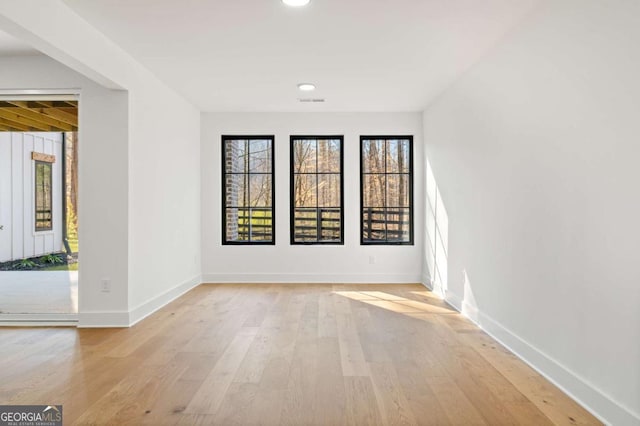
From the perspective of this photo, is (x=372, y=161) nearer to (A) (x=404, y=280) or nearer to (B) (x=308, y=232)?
(B) (x=308, y=232)

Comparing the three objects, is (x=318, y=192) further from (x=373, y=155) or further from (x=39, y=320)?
(x=39, y=320)

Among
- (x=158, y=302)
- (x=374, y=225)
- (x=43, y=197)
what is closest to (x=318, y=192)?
(x=374, y=225)

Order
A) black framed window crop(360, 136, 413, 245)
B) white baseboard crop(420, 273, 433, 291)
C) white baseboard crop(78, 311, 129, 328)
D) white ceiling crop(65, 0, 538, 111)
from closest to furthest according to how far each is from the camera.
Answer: white ceiling crop(65, 0, 538, 111) < white baseboard crop(78, 311, 129, 328) < white baseboard crop(420, 273, 433, 291) < black framed window crop(360, 136, 413, 245)

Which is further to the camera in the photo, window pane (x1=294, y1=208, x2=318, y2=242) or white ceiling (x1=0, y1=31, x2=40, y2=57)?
window pane (x1=294, y1=208, x2=318, y2=242)

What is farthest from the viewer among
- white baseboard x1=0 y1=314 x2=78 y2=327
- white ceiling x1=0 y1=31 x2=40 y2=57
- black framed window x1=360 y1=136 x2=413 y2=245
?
black framed window x1=360 y1=136 x2=413 y2=245

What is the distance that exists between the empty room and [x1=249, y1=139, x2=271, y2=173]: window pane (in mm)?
34

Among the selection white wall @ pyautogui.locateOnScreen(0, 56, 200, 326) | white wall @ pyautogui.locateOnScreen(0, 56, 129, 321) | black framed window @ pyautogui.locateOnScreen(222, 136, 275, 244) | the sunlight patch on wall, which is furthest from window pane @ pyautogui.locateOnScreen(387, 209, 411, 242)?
white wall @ pyautogui.locateOnScreen(0, 56, 129, 321)

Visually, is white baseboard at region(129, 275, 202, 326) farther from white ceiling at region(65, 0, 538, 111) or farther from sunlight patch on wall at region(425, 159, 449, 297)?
sunlight patch on wall at region(425, 159, 449, 297)

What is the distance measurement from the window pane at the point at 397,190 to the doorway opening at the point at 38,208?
4.15 meters

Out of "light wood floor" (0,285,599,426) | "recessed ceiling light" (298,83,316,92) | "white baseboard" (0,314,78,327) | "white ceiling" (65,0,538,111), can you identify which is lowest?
"light wood floor" (0,285,599,426)

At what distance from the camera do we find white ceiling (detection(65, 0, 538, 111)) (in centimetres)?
293

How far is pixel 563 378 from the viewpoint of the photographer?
2529 millimetres

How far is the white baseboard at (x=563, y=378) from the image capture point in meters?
2.06

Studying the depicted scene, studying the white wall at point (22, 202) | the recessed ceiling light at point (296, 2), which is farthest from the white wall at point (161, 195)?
the white wall at point (22, 202)
